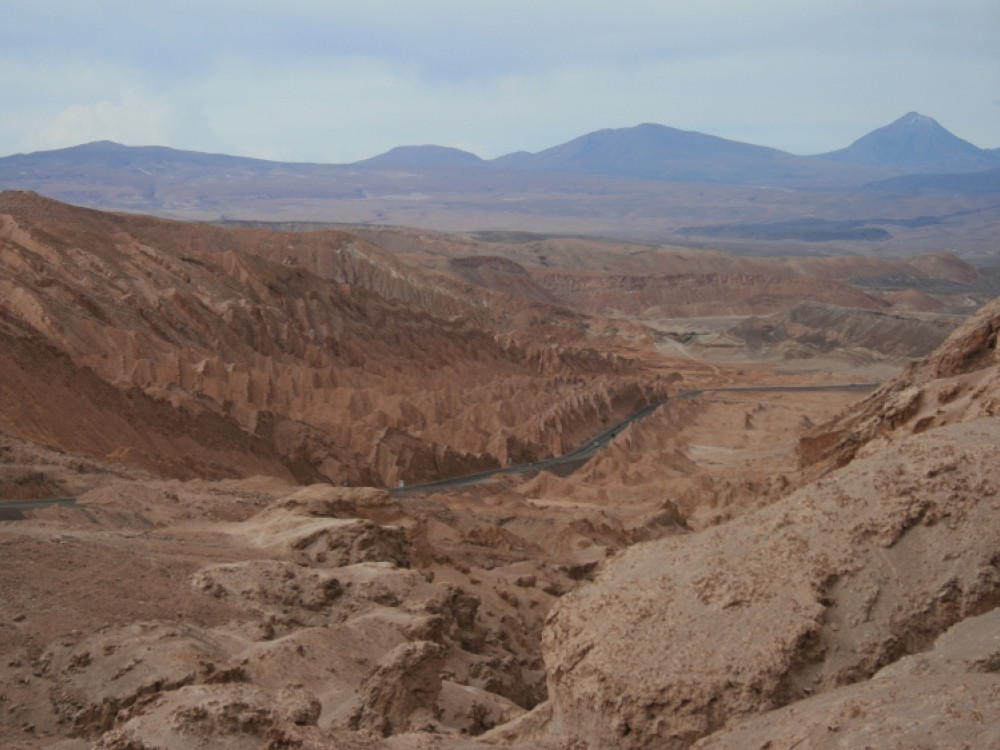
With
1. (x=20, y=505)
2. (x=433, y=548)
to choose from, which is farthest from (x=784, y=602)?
(x=20, y=505)

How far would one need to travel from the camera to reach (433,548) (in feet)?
73.0

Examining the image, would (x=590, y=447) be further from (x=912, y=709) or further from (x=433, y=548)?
(x=912, y=709)

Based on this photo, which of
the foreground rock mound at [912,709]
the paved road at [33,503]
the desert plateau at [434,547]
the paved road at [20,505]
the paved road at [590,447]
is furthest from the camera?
the paved road at [590,447]

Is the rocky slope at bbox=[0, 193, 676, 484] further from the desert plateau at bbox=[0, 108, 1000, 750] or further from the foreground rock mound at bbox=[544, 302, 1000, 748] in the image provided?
the foreground rock mound at bbox=[544, 302, 1000, 748]

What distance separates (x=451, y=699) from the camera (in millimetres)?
14117

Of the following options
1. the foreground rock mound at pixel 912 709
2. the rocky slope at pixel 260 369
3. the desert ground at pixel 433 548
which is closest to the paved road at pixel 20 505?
the desert ground at pixel 433 548

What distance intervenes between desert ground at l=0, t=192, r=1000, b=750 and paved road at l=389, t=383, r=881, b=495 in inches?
18.7

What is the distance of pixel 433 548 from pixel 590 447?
32.4 metres

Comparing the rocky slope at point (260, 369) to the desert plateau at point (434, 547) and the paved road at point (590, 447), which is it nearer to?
the desert plateau at point (434, 547)

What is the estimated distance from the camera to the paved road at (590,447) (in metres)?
41.4

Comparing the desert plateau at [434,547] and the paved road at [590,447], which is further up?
the desert plateau at [434,547]

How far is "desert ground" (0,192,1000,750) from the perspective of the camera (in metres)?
10.1

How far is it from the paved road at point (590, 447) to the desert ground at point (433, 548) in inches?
18.7

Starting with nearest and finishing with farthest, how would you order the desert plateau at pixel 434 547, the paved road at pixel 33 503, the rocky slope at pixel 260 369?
the desert plateau at pixel 434 547, the paved road at pixel 33 503, the rocky slope at pixel 260 369
